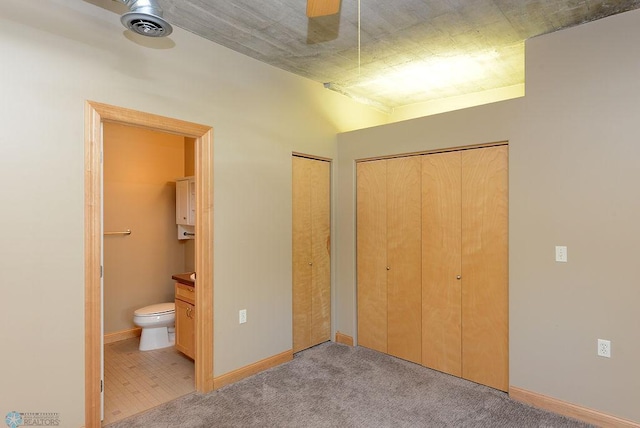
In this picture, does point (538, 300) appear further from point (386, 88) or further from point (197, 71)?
point (197, 71)

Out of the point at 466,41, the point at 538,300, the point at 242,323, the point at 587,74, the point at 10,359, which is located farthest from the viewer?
the point at 242,323

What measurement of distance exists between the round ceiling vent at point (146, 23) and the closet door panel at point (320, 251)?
2006mm

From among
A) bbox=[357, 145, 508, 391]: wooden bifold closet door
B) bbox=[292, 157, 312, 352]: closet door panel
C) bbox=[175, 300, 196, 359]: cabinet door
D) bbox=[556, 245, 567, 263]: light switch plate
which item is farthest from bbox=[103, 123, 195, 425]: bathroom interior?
bbox=[556, 245, 567, 263]: light switch plate

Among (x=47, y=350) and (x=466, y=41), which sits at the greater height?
(x=466, y=41)

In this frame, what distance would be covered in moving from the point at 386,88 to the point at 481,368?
2.94 m

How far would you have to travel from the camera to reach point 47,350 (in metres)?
2.03

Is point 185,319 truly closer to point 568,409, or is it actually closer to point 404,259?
point 404,259

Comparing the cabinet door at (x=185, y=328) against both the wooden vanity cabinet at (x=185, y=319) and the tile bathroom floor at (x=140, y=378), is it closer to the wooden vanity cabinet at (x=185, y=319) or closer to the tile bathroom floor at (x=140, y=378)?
the wooden vanity cabinet at (x=185, y=319)

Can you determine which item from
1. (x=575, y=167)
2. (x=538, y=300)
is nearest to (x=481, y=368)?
(x=538, y=300)

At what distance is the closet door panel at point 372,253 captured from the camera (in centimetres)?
357

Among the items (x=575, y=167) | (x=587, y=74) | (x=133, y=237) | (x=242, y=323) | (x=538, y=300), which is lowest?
(x=242, y=323)

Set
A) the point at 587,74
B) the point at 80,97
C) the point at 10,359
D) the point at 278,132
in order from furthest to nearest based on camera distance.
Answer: the point at 278,132
the point at 587,74
the point at 80,97
the point at 10,359

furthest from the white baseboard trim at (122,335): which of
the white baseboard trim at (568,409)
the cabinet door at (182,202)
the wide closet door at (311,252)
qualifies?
the white baseboard trim at (568,409)

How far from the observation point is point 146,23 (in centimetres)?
184
